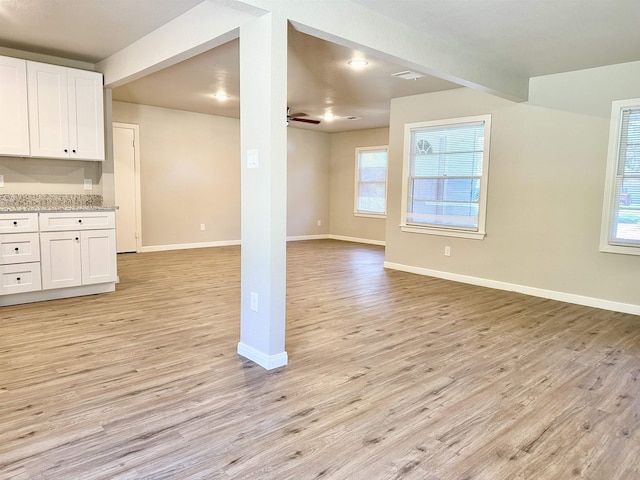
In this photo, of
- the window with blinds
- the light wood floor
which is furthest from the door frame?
the window with blinds

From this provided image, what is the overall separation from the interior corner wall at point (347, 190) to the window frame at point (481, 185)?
2.84 m

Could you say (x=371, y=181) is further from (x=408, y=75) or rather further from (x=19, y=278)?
(x=19, y=278)

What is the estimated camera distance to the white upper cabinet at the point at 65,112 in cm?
415

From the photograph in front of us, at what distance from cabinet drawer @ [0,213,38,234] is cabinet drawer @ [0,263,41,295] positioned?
327mm

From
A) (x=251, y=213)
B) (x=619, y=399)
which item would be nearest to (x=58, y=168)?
(x=251, y=213)

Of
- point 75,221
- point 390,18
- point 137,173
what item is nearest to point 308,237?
point 137,173

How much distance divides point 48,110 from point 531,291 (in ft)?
18.0

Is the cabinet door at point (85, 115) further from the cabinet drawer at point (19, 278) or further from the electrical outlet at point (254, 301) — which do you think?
the electrical outlet at point (254, 301)

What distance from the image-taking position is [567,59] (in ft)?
13.5

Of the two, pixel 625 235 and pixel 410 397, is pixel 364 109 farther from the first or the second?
pixel 410 397

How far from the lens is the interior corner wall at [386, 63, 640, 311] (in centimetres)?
437

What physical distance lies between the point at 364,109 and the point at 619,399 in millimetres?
5511

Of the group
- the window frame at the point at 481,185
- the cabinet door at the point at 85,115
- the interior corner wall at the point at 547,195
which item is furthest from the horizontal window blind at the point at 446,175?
the cabinet door at the point at 85,115

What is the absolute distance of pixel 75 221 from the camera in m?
4.23
